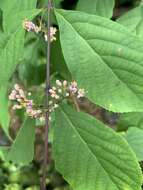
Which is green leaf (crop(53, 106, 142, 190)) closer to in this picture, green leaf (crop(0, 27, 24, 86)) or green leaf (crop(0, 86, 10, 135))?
green leaf (crop(0, 27, 24, 86))

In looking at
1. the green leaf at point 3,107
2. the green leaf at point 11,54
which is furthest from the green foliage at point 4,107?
the green leaf at point 11,54

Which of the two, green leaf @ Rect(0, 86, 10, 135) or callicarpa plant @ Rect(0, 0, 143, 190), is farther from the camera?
green leaf @ Rect(0, 86, 10, 135)

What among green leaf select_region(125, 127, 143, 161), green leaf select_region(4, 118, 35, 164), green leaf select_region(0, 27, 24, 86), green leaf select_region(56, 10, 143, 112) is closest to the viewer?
green leaf select_region(56, 10, 143, 112)

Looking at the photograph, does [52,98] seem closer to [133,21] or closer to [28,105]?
[28,105]

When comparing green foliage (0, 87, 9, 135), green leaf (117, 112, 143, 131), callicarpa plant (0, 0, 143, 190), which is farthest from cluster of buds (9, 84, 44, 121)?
green leaf (117, 112, 143, 131)

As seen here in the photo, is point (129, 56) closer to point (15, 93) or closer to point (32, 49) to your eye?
point (15, 93)

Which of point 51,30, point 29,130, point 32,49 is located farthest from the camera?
point 32,49

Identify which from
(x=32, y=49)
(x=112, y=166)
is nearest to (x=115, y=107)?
(x=112, y=166)
